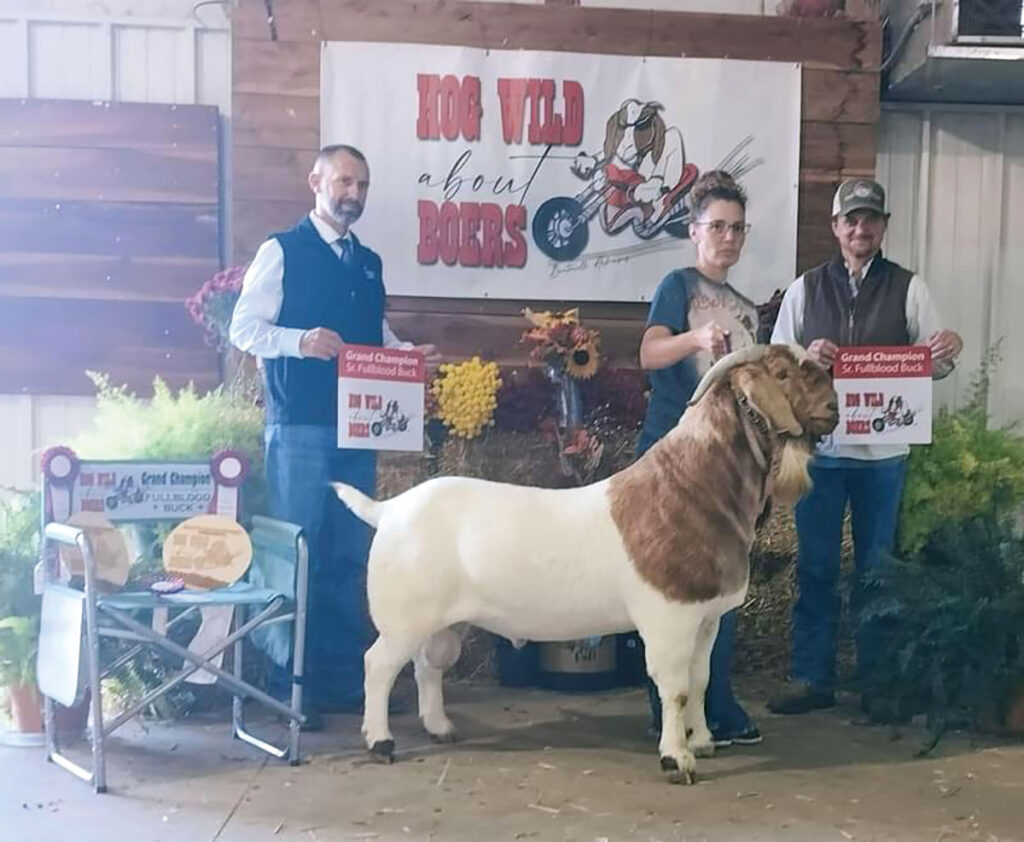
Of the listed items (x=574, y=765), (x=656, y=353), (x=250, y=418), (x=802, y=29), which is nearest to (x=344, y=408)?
(x=250, y=418)

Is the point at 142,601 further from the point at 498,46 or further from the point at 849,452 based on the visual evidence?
the point at 498,46

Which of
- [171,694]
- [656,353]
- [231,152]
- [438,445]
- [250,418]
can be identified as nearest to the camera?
[656,353]

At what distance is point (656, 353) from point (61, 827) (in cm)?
194

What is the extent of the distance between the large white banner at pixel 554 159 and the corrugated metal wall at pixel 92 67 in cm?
62

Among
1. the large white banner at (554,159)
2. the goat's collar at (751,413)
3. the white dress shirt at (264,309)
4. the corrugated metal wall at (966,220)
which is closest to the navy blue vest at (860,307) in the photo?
the goat's collar at (751,413)

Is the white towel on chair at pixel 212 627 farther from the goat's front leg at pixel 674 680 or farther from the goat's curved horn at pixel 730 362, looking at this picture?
the goat's curved horn at pixel 730 362

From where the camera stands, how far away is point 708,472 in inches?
114

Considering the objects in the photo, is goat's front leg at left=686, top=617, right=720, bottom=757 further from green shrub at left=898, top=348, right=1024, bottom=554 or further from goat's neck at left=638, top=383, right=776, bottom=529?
green shrub at left=898, top=348, right=1024, bottom=554

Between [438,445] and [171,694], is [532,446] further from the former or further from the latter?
[171,694]

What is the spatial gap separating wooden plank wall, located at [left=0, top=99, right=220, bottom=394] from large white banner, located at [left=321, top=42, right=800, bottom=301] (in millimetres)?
679

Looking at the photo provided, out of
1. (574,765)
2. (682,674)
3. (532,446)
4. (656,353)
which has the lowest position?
(574,765)

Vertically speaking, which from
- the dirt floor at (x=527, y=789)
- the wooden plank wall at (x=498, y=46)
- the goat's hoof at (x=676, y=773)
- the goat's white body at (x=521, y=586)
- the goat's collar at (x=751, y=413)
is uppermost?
the wooden plank wall at (x=498, y=46)

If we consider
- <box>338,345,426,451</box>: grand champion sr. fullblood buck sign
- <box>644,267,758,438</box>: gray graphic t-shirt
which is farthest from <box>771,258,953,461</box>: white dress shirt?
<box>338,345,426,451</box>: grand champion sr. fullblood buck sign

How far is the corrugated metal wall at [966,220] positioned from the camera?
4785mm
